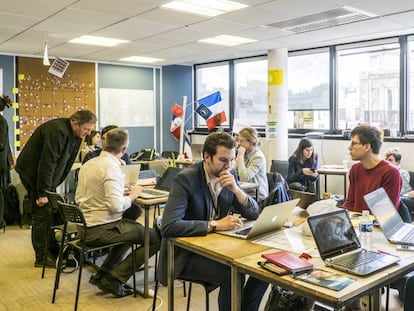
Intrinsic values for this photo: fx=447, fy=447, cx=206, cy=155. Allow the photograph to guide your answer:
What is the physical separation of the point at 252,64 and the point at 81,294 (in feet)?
19.6

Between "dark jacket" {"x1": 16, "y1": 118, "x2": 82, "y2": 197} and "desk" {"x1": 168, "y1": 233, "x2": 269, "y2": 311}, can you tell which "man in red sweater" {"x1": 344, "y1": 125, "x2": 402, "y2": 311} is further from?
"dark jacket" {"x1": 16, "y1": 118, "x2": 82, "y2": 197}

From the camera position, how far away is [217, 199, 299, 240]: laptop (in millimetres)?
2180

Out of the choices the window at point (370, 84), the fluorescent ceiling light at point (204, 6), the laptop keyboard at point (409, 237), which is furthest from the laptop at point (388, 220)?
the window at point (370, 84)

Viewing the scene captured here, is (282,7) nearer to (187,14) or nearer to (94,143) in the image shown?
(187,14)

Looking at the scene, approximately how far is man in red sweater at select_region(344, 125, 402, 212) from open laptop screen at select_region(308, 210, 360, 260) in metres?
0.91

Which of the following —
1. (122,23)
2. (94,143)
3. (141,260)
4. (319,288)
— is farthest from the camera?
(94,143)

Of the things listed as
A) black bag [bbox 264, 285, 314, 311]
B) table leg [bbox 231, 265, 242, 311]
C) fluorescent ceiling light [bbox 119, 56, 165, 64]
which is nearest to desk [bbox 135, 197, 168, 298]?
black bag [bbox 264, 285, 314, 311]

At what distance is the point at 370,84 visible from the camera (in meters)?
6.76

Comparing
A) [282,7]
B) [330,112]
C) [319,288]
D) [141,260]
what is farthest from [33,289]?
[330,112]

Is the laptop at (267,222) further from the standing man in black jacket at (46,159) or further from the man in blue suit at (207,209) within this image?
the standing man in black jacket at (46,159)

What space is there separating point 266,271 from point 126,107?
724 cm

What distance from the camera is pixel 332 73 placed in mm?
7125

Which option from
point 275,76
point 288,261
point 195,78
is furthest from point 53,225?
point 195,78

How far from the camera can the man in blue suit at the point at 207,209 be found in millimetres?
2285
